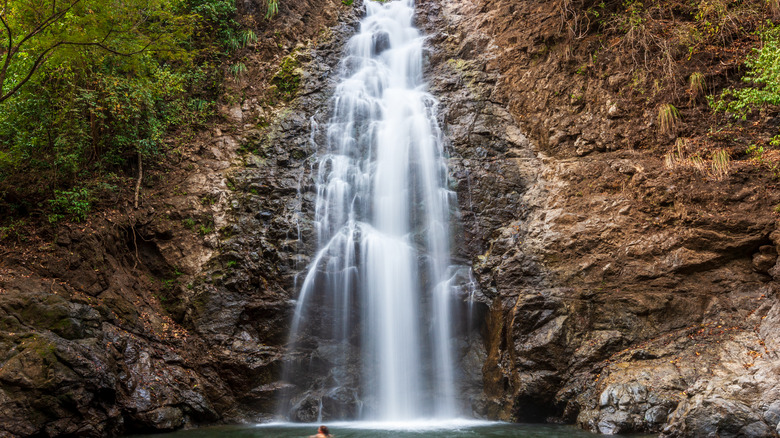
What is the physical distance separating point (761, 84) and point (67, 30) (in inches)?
597

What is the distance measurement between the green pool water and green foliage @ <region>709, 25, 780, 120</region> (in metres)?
7.43

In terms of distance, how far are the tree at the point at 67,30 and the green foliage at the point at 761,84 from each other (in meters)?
12.2

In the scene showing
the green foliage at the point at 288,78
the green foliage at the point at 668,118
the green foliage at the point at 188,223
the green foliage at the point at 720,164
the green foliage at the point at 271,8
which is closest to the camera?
the green foliage at the point at 720,164

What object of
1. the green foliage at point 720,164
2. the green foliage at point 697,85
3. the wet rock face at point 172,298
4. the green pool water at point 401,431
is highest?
the green foliage at point 697,85

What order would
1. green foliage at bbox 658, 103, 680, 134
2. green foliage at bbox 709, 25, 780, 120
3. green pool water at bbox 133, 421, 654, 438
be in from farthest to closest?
green foliage at bbox 658, 103, 680, 134 < green foliage at bbox 709, 25, 780, 120 < green pool water at bbox 133, 421, 654, 438

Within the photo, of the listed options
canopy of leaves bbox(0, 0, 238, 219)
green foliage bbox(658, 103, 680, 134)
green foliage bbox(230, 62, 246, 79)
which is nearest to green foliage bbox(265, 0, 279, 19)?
green foliage bbox(230, 62, 246, 79)

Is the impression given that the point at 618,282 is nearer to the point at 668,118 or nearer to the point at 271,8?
the point at 668,118

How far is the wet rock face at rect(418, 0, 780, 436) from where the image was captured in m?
7.57

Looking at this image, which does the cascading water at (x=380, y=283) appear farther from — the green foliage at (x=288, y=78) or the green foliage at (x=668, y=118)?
the green foliage at (x=668, y=118)

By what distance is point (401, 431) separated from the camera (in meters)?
8.16

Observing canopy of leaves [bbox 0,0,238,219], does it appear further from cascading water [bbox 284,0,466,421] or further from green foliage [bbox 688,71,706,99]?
green foliage [bbox 688,71,706,99]

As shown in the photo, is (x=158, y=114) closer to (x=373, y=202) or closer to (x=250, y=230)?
(x=250, y=230)

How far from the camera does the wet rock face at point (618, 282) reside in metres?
7.57

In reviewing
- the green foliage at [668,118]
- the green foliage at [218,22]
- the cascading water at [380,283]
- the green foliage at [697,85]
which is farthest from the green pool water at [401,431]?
the green foliage at [218,22]
